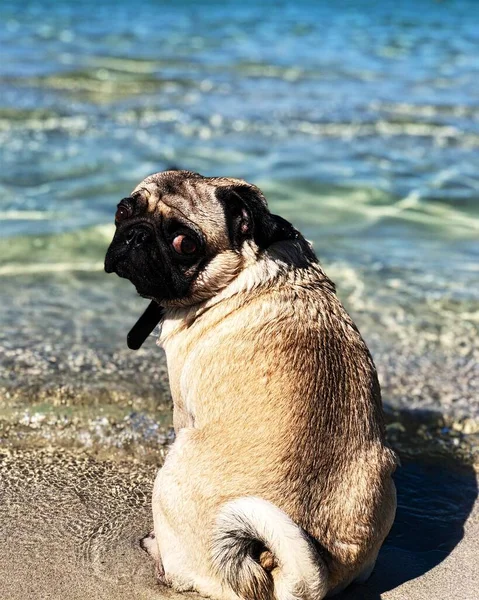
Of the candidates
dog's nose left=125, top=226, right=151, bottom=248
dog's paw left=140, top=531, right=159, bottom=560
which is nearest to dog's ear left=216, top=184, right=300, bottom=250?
dog's nose left=125, top=226, right=151, bottom=248

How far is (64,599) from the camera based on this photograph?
12.0ft

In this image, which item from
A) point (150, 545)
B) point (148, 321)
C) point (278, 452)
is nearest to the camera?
point (278, 452)

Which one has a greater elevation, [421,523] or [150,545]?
[150,545]

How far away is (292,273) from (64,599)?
65.0 inches

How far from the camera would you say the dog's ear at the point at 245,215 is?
375 centimetres

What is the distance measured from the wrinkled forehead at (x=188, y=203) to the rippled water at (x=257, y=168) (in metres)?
2.05

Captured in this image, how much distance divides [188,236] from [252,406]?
A: 76cm

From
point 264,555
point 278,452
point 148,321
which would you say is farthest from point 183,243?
point 264,555

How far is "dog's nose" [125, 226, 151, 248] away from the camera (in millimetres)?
3744

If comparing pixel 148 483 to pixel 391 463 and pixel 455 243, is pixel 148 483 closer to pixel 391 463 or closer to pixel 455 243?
pixel 391 463

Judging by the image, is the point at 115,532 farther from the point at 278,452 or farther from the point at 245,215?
the point at 245,215

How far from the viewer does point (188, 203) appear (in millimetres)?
3801

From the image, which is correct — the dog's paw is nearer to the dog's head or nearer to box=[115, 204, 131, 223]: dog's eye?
the dog's head

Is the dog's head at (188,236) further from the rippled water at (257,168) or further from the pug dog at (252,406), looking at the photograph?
the rippled water at (257,168)
